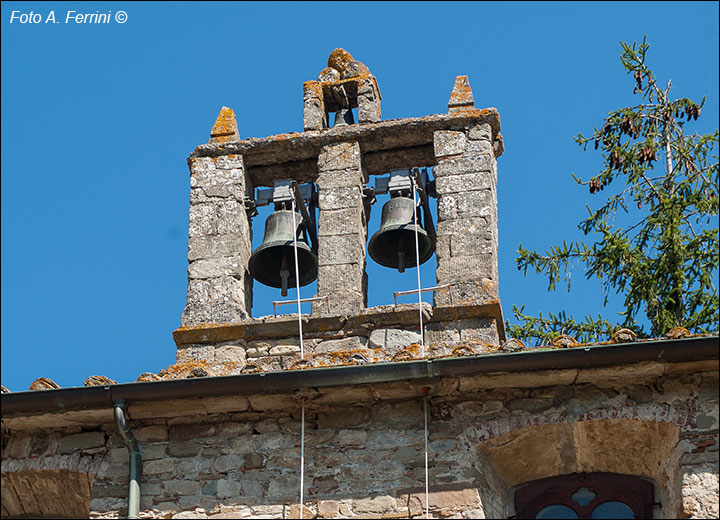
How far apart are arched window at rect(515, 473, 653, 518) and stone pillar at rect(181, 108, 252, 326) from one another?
2.29m

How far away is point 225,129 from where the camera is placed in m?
10.8

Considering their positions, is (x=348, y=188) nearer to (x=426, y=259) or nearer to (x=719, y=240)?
(x=426, y=259)

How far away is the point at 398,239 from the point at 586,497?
239 cm

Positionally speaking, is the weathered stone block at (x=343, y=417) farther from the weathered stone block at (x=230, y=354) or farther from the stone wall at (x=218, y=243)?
the stone wall at (x=218, y=243)

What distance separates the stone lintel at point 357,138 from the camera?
10438 mm

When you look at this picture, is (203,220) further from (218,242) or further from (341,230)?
(341,230)

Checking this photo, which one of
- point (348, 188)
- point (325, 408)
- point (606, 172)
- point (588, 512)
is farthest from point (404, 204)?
point (606, 172)

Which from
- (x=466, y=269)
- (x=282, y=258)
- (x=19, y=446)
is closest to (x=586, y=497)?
(x=466, y=269)

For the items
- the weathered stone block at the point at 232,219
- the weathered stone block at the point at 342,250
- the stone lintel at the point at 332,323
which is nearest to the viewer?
the stone lintel at the point at 332,323

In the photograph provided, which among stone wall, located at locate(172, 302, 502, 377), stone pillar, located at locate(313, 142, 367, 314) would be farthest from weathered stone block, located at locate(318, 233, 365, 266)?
stone wall, located at locate(172, 302, 502, 377)

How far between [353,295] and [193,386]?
1447 millimetres

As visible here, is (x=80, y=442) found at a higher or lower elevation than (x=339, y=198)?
lower

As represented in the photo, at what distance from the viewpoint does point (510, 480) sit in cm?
900

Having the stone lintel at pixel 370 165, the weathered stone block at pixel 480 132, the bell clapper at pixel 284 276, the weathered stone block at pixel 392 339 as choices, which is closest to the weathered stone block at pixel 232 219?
the bell clapper at pixel 284 276
